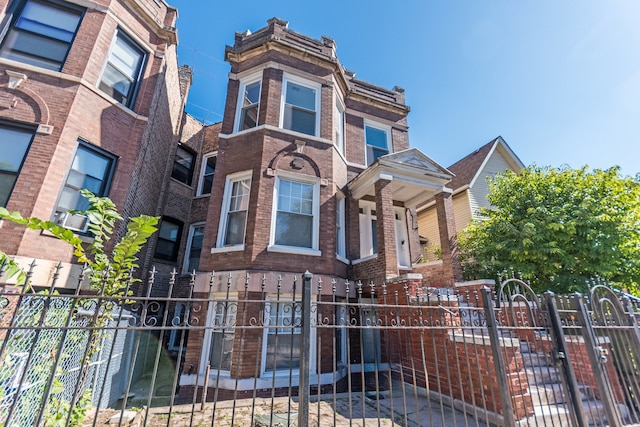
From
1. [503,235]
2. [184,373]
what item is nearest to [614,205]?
[503,235]

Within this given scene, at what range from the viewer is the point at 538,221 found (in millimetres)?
8570

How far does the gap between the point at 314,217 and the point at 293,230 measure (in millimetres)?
705

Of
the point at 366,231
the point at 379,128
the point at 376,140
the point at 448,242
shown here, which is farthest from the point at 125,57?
the point at 448,242

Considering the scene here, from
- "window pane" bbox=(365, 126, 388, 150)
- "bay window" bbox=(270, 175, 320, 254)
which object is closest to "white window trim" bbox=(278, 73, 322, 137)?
"bay window" bbox=(270, 175, 320, 254)

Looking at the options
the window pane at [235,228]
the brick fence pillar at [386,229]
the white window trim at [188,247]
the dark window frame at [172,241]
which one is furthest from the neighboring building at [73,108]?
the brick fence pillar at [386,229]

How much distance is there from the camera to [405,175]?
28.8 ft

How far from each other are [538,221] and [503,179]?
257 cm

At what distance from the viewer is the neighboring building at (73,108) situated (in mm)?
6117

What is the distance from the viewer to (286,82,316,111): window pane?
9391mm

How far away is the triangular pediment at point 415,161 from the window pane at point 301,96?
3.17 meters

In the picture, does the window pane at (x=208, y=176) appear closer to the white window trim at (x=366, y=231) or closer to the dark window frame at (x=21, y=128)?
the dark window frame at (x=21, y=128)

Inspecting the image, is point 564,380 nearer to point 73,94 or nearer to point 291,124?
point 291,124

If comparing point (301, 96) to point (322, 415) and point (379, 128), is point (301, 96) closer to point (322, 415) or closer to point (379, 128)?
point (379, 128)

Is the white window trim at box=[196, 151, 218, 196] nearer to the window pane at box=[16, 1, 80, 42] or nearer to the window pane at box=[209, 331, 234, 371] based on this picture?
the window pane at box=[16, 1, 80, 42]
